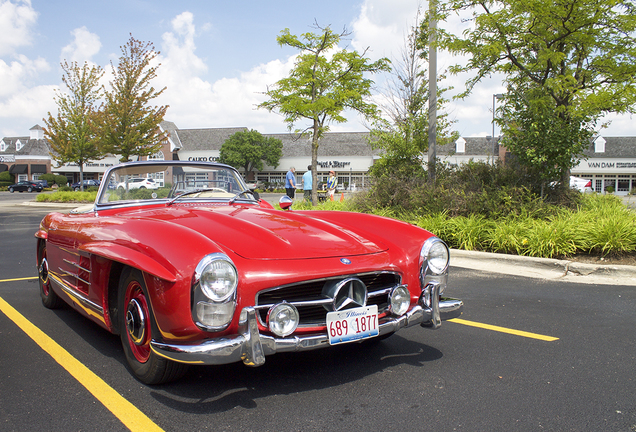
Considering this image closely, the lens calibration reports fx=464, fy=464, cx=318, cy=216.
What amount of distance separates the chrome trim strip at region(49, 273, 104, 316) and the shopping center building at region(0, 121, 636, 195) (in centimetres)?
4527

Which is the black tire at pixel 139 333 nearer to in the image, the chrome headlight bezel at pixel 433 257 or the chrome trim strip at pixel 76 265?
the chrome trim strip at pixel 76 265

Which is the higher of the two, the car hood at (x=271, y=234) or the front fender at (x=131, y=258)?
the car hood at (x=271, y=234)

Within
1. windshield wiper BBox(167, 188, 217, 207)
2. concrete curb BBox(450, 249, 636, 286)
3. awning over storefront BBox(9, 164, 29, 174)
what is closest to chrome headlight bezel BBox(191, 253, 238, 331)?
windshield wiper BBox(167, 188, 217, 207)

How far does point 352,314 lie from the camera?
2.47 m

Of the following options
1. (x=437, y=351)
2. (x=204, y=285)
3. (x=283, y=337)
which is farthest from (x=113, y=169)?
(x=437, y=351)

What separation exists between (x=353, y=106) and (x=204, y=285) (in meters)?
12.3

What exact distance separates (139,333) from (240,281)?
77 centimetres

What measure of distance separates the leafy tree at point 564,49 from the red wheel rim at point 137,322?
752cm

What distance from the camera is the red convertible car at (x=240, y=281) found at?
2.25 meters

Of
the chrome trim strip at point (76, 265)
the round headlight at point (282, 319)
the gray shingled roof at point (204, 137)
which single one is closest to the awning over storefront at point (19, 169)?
the gray shingled roof at point (204, 137)

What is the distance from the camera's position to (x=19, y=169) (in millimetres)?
59281

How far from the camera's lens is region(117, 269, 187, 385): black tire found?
2496 millimetres

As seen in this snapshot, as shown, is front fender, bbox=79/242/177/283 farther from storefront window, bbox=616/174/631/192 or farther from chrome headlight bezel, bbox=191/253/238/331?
storefront window, bbox=616/174/631/192

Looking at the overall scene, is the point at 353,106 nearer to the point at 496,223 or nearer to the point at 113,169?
the point at 496,223
